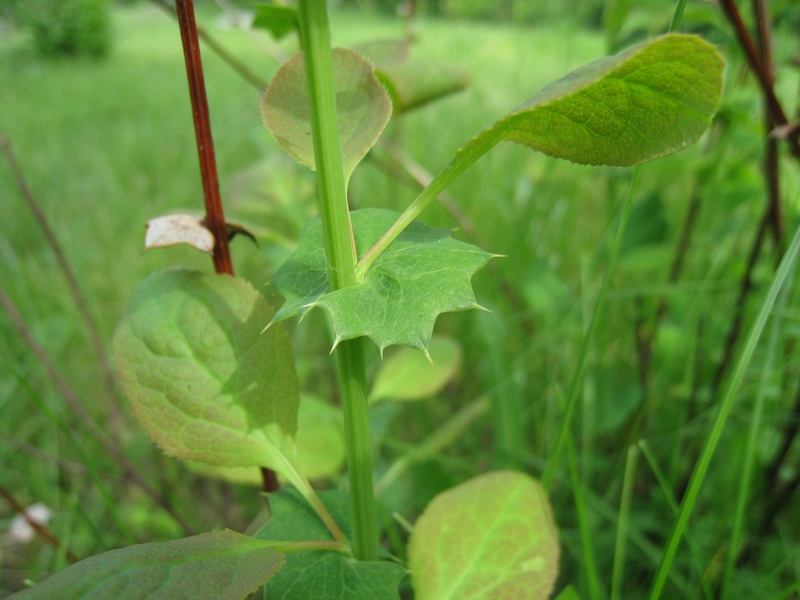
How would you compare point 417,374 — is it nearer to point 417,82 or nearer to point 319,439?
point 319,439

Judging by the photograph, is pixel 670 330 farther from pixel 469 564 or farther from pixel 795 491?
pixel 469 564

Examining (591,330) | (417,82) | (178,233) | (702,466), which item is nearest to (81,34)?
(417,82)

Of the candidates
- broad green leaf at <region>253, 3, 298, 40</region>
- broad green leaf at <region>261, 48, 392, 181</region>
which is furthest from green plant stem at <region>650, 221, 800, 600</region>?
broad green leaf at <region>253, 3, 298, 40</region>

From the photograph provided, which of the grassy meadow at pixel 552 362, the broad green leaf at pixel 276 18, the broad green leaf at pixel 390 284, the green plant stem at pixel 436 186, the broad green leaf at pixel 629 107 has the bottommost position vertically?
the grassy meadow at pixel 552 362

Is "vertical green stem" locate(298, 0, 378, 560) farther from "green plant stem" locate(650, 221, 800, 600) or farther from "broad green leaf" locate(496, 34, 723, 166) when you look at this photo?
"green plant stem" locate(650, 221, 800, 600)

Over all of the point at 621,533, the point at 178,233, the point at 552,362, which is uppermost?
the point at 178,233

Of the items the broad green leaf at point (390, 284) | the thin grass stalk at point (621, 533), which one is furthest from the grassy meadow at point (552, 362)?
the broad green leaf at point (390, 284)

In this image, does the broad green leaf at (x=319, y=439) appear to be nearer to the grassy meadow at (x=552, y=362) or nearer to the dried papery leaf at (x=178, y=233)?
the grassy meadow at (x=552, y=362)
